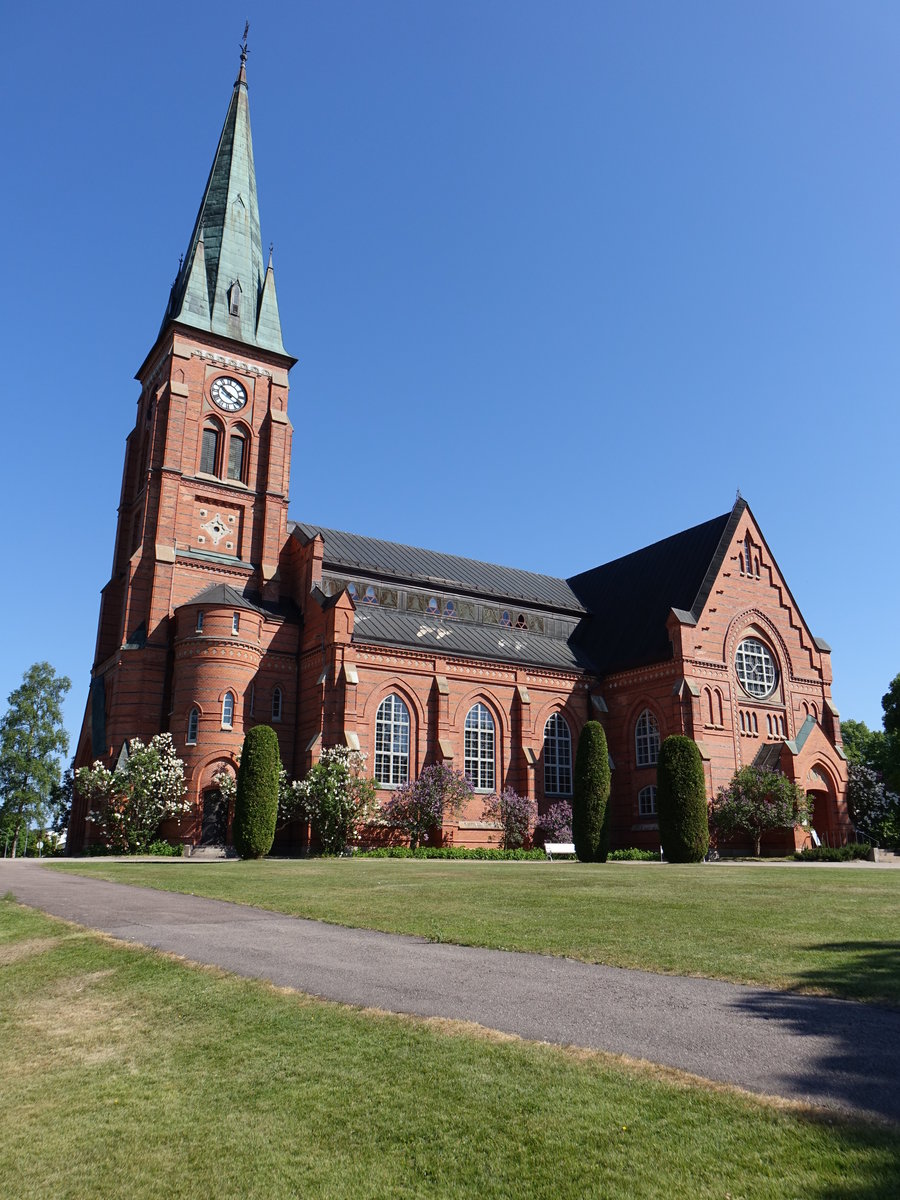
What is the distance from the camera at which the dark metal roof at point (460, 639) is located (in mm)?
42031

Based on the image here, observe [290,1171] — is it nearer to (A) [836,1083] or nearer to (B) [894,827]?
(A) [836,1083]

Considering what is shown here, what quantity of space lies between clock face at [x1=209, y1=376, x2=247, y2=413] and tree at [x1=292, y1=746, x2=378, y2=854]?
20.0m

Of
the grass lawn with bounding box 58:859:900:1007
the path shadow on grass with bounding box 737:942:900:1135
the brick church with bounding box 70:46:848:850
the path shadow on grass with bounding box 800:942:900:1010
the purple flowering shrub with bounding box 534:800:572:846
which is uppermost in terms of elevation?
the brick church with bounding box 70:46:848:850

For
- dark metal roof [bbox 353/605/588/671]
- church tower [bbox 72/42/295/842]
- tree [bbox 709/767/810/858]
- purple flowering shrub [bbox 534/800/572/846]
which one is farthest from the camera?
dark metal roof [bbox 353/605/588/671]

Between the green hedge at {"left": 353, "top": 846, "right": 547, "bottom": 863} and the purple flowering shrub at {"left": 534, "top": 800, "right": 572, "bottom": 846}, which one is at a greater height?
the purple flowering shrub at {"left": 534, "top": 800, "right": 572, "bottom": 846}

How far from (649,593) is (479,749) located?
533 inches

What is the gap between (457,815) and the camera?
39.7 metres

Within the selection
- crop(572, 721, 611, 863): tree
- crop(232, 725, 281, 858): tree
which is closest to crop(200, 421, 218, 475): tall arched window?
crop(232, 725, 281, 858): tree

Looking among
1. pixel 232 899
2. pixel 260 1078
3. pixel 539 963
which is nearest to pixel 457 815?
pixel 232 899

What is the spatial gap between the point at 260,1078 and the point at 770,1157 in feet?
12.5

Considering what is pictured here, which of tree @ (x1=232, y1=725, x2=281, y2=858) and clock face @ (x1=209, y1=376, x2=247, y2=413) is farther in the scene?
clock face @ (x1=209, y1=376, x2=247, y2=413)

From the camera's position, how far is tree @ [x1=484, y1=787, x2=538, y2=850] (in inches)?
1623

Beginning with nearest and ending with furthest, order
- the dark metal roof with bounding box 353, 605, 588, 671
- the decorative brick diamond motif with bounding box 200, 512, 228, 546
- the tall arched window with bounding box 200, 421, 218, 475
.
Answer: the dark metal roof with bounding box 353, 605, 588, 671 < the decorative brick diamond motif with bounding box 200, 512, 228, 546 < the tall arched window with bounding box 200, 421, 218, 475

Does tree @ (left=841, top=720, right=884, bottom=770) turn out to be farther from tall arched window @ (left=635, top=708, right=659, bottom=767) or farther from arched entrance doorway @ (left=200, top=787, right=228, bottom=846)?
arched entrance doorway @ (left=200, top=787, right=228, bottom=846)
